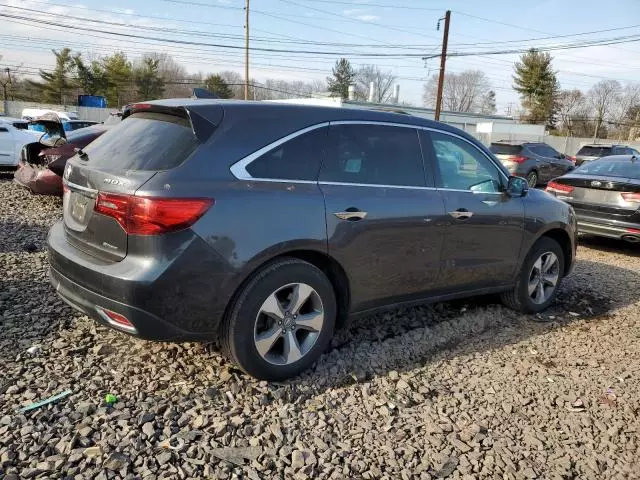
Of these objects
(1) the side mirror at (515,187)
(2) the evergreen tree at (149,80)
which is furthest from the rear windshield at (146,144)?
(2) the evergreen tree at (149,80)

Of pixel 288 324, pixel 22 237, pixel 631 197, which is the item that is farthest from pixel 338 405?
pixel 631 197

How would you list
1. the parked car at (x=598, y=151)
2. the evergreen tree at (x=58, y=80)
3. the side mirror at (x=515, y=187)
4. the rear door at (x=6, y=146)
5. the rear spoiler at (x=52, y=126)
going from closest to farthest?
the side mirror at (x=515, y=187), the rear spoiler at (x=52, y=126), the rear door at (x=6, y=146), the parked car at (x=598, y=151), the evergreen tree at (x=58, y=80)

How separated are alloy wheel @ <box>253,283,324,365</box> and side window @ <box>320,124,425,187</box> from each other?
790mm

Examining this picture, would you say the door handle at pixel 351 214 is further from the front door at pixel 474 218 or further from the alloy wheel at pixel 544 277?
the alloy wheel at pixel 544 277

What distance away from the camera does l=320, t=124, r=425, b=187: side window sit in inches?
135

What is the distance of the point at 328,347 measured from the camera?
3818 mm

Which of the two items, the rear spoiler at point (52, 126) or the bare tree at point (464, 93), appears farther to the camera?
the bare tree at point (464, 93)

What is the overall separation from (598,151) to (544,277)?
18.0 m

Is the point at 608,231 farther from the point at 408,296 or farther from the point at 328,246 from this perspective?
the point at 328,246

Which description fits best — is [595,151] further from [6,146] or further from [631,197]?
[6,146]

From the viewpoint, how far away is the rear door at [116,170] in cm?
285

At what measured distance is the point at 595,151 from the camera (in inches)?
800

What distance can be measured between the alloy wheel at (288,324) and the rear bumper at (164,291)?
302 mm

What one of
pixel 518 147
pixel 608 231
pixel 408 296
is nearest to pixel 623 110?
pixel 518 147
